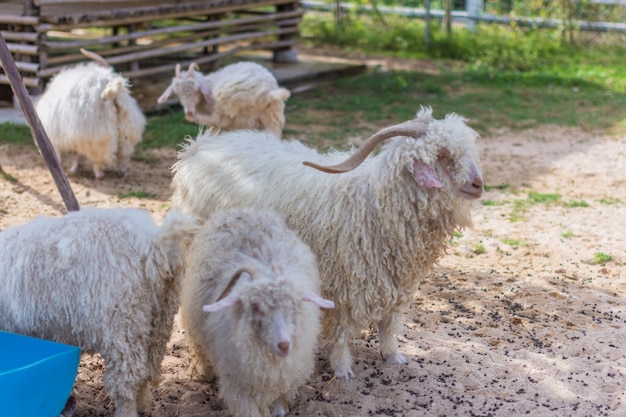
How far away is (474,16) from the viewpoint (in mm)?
16422

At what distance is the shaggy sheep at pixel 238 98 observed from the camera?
6.16 m

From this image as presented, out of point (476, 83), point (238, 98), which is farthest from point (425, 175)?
point (476, 83)

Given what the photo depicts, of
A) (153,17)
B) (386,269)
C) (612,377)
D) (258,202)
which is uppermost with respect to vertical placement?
(153,17)

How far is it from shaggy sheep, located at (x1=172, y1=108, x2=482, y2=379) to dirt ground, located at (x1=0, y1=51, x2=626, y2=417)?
1.20ft

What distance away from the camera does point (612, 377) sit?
4.39 m

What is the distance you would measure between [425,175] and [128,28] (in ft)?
26.3

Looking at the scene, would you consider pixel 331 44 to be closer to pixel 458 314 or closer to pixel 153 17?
pixel 153 17

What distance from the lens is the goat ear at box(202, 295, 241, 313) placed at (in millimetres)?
3301

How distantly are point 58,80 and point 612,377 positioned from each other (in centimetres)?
609

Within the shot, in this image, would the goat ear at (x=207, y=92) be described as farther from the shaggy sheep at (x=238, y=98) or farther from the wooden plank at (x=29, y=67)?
the wooden plank at (x=29, y=67)

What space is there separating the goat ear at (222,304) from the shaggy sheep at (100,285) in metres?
0.53

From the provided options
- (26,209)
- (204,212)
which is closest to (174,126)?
(26,209)

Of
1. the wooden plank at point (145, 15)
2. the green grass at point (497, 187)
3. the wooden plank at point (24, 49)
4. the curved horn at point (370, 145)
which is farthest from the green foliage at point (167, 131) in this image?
the curved horn at point (370, 145)

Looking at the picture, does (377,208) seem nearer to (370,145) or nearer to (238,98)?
(370,145)
